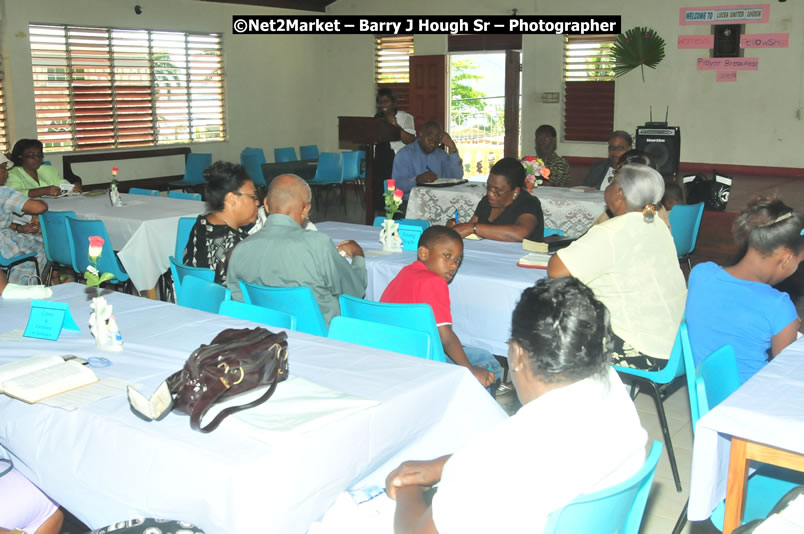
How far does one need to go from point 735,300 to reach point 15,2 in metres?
9.68

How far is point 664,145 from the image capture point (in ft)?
28.3

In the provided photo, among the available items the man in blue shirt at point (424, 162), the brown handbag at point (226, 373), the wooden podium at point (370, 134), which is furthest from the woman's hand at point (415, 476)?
the wooden podium at point (370, 134)

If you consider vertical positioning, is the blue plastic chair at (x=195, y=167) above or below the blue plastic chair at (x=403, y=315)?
above

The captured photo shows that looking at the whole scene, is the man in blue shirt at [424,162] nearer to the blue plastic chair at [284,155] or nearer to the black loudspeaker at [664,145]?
the black loudspeaker at [664,145]

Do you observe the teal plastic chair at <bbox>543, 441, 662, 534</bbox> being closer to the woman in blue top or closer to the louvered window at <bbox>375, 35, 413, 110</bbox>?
the woman in blue top

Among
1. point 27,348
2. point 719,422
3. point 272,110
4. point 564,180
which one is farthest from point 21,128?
point 719,422

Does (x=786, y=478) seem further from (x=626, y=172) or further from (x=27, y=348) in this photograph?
(x=27, y=348)

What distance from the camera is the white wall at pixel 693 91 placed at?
10227mm

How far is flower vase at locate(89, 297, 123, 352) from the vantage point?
8.07 feet

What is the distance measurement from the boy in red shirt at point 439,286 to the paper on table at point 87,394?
1161 millimetres

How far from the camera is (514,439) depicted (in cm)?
143

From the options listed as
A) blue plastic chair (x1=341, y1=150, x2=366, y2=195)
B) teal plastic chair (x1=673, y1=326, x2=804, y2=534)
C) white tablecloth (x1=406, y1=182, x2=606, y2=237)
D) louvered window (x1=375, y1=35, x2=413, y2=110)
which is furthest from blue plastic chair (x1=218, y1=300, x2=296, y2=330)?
louvered window (x1=375, y1=35, x2=413, y2=110)

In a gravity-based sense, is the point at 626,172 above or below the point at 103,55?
below

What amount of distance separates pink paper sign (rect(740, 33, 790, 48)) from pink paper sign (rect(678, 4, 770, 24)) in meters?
0.20
